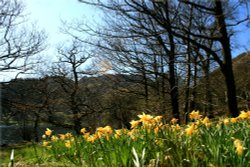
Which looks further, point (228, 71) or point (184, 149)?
point (228, 71)

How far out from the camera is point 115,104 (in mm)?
17031

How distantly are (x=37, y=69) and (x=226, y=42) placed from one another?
15.0 m

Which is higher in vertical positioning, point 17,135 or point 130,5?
point 130,5

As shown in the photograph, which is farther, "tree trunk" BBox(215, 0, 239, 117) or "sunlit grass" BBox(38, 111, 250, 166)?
"tree trunk" BBox(215, 0, 239, 117)

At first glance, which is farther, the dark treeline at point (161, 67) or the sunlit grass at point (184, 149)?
the dark treeline at point (161, 67)

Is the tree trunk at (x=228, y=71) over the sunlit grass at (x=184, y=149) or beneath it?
over

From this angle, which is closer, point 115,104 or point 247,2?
point 247,2

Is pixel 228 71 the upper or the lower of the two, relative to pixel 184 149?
upper

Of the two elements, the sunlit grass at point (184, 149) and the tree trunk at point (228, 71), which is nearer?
the sunlit grass at point (184, 149)

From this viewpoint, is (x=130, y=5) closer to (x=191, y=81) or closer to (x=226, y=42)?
(x=226, y=42)

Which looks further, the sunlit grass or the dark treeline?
the dark treeline

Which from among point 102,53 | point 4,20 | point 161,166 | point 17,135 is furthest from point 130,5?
point 17,135

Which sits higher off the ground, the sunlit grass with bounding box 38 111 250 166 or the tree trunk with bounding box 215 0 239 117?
the tree trunk with bounding box 215 0 239 117

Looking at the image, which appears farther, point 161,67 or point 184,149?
point 161,67
